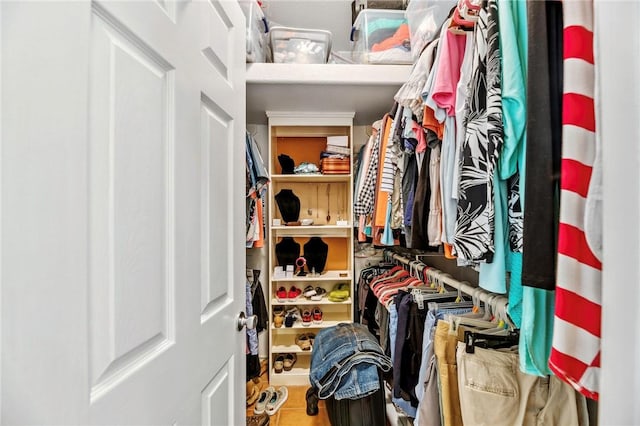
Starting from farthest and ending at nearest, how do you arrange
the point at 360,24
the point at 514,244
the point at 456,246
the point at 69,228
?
the point at 360,24 → the point at 456,246 → the point at 514,244 → the point at 69,228

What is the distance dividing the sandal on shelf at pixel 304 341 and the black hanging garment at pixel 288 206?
943 mm

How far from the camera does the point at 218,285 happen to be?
85 cm

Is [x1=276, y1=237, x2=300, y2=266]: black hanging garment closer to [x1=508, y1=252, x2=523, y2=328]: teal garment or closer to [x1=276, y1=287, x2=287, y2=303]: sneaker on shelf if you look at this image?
[x1=276, y1=287, x2=287, y2=303]: sneaker on shelf

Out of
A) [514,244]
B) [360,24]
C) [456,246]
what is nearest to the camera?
[514,244]

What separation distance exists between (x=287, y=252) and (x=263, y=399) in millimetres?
1055

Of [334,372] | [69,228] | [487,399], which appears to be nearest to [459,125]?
[487,399]

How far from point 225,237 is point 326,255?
170cm

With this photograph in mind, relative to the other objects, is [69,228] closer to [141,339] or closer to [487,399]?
[141,339]

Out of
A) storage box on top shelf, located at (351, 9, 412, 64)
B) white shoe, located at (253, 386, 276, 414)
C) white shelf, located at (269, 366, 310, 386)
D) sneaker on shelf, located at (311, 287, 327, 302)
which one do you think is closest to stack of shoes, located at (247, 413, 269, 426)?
white shoe, located at (253, 386, 276, 414)

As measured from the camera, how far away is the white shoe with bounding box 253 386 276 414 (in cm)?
184

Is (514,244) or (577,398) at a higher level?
(514,244)

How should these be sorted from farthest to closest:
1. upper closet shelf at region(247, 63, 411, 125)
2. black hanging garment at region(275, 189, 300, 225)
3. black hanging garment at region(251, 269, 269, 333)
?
black hanging garment at region(275, 189, 300, 225), black hanging garment at region(251, 269, 269, 333), upper closet shelf at region(247, 63, 411, 125)

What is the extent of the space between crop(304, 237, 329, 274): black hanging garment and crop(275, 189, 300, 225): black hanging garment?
0.82 ft

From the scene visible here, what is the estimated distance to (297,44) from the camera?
167 centimetres
